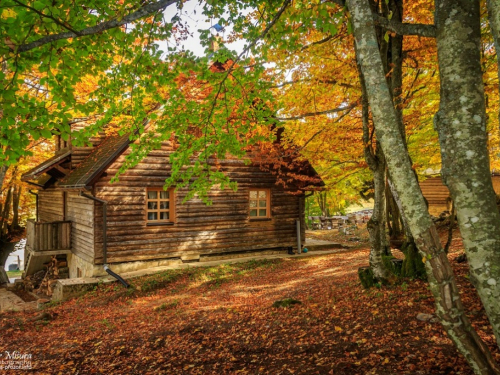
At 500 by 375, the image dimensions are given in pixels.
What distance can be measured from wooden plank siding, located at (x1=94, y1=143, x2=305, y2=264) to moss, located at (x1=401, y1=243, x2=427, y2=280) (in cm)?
961

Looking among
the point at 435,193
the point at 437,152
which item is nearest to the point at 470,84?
the point at 437,152

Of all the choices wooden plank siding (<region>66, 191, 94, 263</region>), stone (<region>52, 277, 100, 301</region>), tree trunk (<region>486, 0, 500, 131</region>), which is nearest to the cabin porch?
wooden plank siding (<region>66, 191, 94, 263</region>)

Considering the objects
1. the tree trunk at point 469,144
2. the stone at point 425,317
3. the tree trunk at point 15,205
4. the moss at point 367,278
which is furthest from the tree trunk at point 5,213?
the tree trunk at point 469,144

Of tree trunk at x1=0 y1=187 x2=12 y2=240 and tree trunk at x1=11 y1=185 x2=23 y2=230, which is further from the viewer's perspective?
tree trunk at x1=11 y1=185 x2=23 y2=230

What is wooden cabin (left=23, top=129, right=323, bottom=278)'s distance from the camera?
13.6 meters

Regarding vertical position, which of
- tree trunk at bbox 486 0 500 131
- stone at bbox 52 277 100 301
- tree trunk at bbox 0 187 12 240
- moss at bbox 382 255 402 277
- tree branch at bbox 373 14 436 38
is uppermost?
tree branch at bbox 373 14 436 38

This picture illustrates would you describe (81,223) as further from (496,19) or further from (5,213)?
(496,19)

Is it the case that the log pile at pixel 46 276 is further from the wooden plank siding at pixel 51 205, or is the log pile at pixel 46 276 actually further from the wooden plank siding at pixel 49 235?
the wooden plank siding at pixel 51 205

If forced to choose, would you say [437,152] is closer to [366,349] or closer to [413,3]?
[413,3]

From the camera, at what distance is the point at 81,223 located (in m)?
14.8

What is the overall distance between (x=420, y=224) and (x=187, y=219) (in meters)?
12.8

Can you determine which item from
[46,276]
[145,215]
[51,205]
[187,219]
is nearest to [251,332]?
[145,215]

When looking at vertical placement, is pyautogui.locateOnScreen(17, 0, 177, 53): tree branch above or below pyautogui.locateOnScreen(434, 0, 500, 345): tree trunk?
above

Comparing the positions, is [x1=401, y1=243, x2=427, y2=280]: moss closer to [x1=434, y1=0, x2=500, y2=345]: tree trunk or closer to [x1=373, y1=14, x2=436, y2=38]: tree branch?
[x1=434, y1=0, x2=500, y2=345]: tree trunk
